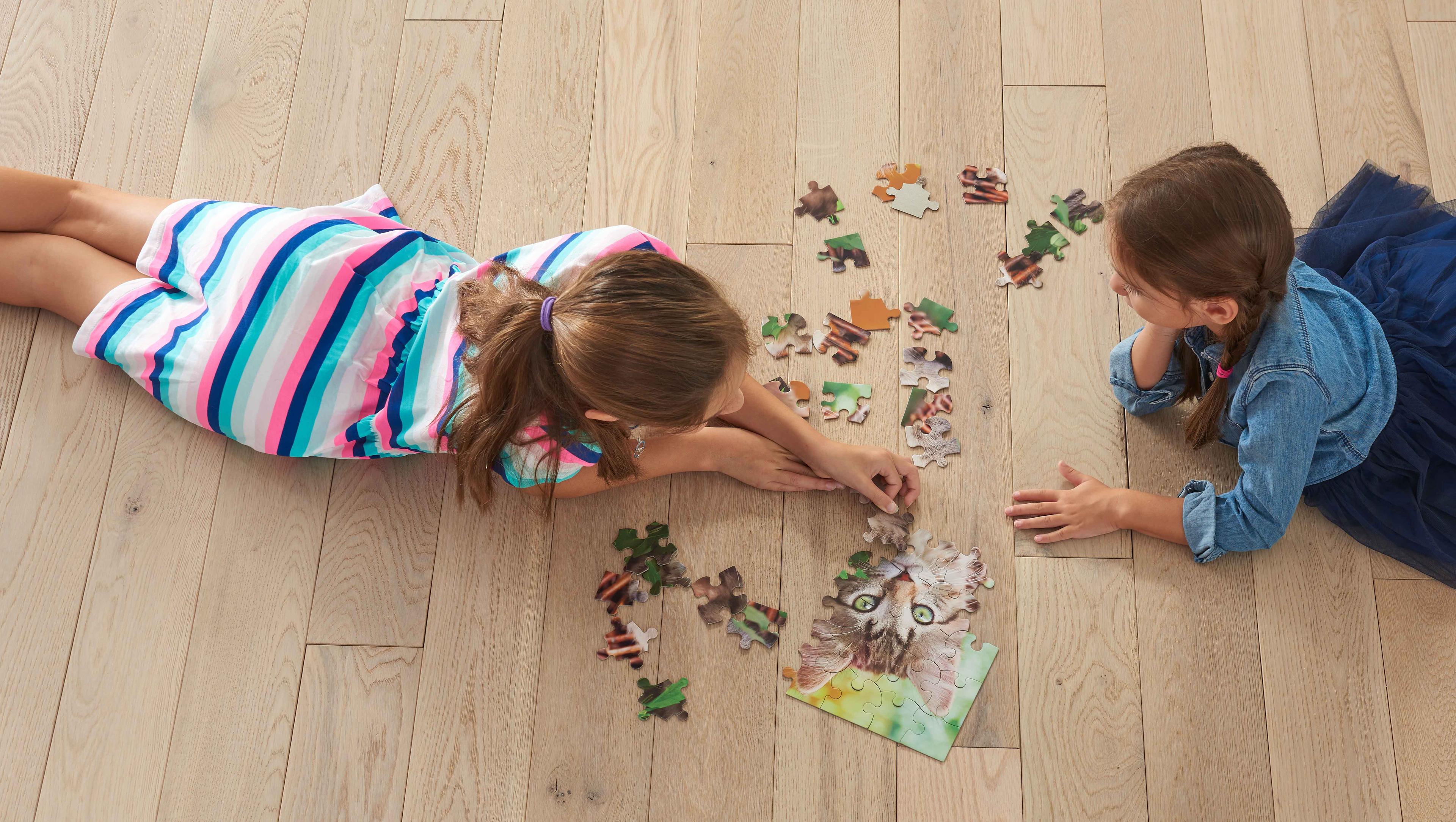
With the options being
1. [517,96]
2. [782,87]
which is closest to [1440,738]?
[782,87]

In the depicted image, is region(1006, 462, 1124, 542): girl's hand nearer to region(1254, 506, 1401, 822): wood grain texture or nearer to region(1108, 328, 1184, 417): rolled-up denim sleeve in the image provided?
region(1108, 328, 1184, 417): rolled-up denim sleeve

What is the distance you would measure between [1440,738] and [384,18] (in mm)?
2476

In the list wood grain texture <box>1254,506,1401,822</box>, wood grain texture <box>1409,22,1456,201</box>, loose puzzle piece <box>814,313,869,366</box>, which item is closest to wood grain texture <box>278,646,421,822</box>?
loose puzzle piece <box>814,313,869,366</box>

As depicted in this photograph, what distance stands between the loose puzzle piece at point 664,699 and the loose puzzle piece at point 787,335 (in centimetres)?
63

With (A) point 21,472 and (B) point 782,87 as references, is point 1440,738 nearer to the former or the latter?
(B) point 782,87

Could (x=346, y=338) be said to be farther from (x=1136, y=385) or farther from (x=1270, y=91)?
(x=1270, y=91)

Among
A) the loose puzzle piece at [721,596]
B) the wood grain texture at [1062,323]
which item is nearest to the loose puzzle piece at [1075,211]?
the wood grain texture at [1062,323]

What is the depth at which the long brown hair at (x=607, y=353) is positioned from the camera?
1.36m

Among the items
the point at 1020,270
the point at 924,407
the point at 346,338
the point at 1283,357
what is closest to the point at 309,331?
the point at 346,338

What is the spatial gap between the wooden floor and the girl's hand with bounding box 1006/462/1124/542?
0.13 ft

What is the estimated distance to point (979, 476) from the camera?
1.85 m

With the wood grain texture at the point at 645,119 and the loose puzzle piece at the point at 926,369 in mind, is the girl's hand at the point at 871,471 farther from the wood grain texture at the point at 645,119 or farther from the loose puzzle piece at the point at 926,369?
the wood grain texture at the point at 645,119

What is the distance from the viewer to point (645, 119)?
2160mm

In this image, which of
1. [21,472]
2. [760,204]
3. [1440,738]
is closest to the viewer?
[1440,738]
